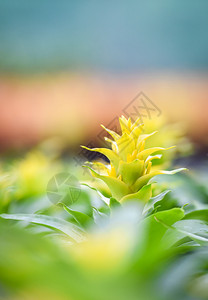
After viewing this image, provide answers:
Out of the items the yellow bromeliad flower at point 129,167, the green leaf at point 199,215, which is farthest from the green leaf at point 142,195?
the green leaf at point 199,215

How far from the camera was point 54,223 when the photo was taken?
513mm

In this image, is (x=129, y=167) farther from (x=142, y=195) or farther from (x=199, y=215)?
(x=199, y=215)

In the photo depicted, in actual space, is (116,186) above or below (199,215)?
above

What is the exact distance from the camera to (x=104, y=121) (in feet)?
8.20

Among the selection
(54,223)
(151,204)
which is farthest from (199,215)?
(54,223)

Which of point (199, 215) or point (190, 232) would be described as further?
point (199, 215)

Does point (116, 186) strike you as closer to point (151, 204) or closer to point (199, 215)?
point (151, 204)

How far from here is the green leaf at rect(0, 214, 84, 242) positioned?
0.49 meters

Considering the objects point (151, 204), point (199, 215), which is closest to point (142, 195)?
point (151, 204)

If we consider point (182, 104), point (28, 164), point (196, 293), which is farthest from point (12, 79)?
point (196, 293)

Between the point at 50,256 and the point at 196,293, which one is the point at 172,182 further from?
the point at 50,256

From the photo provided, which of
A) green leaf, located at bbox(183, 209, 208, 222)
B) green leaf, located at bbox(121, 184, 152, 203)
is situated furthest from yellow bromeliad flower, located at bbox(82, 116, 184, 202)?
green leaf, located at bbox(183, 209, 208, 222)

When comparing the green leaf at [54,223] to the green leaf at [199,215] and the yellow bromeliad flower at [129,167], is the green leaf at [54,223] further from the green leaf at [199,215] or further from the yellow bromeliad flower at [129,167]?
the green leaf at [199,215]

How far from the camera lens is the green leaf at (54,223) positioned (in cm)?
49
